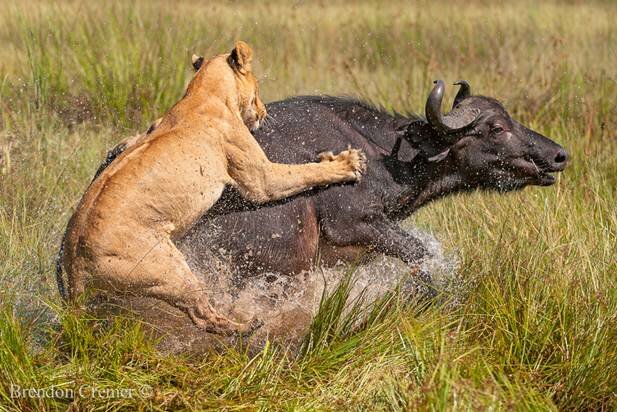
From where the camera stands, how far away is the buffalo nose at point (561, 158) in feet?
26.6

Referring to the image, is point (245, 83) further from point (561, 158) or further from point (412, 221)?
point (412, 221)

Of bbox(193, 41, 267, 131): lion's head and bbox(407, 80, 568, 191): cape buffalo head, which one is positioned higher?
bbox(193, 41, 267, 131): lion's head

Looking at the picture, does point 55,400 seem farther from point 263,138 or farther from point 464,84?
point 464,84

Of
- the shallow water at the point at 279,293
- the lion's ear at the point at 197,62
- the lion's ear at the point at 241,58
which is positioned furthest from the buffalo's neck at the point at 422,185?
the lion's ear at the point at 197,62

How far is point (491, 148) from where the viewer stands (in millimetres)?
8102

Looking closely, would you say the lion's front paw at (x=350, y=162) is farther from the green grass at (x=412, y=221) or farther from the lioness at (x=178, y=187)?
the green grass at (x=412, y=221)

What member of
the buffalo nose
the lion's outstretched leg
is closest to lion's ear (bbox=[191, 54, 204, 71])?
the lion's outstretched leg

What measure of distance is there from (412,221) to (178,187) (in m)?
3.22

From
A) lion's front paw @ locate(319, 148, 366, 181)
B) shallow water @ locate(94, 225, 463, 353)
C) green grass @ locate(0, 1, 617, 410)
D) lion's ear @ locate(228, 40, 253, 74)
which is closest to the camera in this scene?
green grass @ locate(0, 1, 617, 410)

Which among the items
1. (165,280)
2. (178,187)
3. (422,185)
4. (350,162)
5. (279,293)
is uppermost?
(178,187)

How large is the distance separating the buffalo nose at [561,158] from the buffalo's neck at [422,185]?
2.33 ft

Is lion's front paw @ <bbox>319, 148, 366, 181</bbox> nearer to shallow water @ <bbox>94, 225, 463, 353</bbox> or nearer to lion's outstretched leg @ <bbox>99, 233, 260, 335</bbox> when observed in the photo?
shallow water @ <bbox>94, 225, 463, 353</bbox>

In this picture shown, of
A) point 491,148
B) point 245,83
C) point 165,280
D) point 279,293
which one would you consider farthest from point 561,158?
point 165,280

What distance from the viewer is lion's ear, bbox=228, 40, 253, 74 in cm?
716
